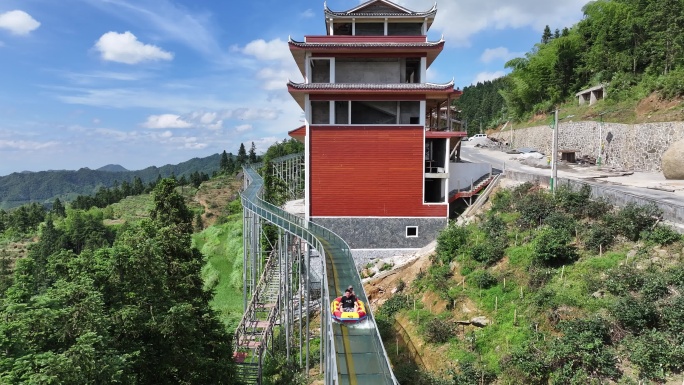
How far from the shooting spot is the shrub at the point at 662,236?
13.7 m

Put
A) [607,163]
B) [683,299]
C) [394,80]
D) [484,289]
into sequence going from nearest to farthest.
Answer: [683,299], [484,289], [394,80], [607,163]

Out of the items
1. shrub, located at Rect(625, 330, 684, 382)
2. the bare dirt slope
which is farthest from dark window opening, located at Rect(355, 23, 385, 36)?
the bare dirt slope

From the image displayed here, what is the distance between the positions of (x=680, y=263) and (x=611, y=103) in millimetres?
33573

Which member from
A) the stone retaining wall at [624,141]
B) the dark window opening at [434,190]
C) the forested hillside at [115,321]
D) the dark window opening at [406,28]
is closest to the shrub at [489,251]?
the dark window opening at [434,190]

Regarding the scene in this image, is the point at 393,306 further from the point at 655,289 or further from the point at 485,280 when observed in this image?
the point at 655,289

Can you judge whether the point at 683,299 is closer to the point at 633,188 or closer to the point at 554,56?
the point at 633,188

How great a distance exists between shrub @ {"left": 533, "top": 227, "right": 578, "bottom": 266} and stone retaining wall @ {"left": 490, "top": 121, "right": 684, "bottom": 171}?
59.4 ft

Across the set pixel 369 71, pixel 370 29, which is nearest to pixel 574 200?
pixel 369 71

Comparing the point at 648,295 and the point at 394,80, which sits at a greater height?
the point at 394,80

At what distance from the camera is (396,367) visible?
577 inches

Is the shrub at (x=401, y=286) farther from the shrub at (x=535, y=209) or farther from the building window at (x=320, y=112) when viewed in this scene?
the building window at (x=320, y=112)

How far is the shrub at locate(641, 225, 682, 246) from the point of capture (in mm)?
13688

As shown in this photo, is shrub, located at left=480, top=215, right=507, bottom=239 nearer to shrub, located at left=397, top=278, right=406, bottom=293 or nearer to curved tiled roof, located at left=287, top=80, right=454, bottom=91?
shrub, located at left=397, top=278, right=406, bottom=293

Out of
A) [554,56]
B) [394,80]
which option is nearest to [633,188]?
[394,80]
